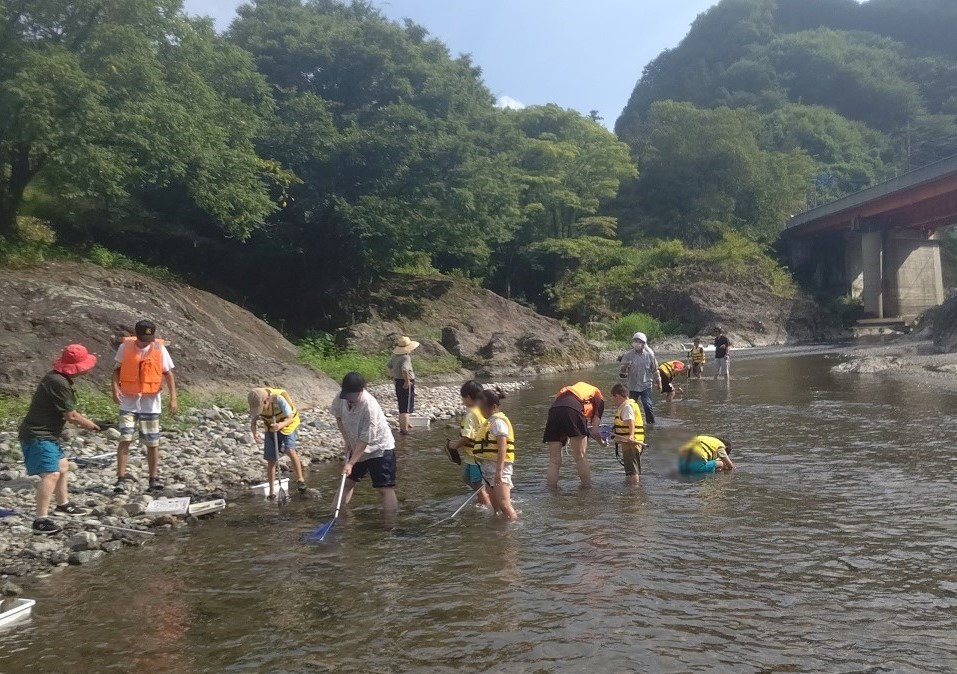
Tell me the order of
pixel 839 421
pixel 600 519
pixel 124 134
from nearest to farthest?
pixel 600 519 → pixel 839 421 → pixel 124 134

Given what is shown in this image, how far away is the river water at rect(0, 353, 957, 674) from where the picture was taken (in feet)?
17.0

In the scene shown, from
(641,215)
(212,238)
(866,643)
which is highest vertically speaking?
(641,215)

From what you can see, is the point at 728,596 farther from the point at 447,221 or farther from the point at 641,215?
the point at 641,215

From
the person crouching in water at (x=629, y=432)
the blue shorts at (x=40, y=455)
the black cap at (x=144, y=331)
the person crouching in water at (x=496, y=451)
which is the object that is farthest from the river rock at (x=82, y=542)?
the person crouching in water at (x=629, y=432)

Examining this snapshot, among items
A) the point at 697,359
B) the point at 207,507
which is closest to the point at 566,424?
the point at 207,507

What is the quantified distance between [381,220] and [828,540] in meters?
28.4

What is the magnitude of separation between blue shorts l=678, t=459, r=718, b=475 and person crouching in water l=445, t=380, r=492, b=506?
116 inches

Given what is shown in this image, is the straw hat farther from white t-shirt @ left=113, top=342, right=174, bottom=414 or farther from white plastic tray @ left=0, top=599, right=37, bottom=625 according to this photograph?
white plastic tray @ left=0, top=599, right=37, bottom=625

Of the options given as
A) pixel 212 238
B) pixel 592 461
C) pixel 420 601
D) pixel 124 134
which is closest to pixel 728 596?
pixel 420 601

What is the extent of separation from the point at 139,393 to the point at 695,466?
723 centimetres

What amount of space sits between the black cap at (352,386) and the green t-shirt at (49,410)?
9.63 ft

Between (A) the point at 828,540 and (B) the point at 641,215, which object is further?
(B) the point at 641,215

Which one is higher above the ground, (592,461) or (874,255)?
(874,255)

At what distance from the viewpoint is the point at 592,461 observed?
12.0 meters
